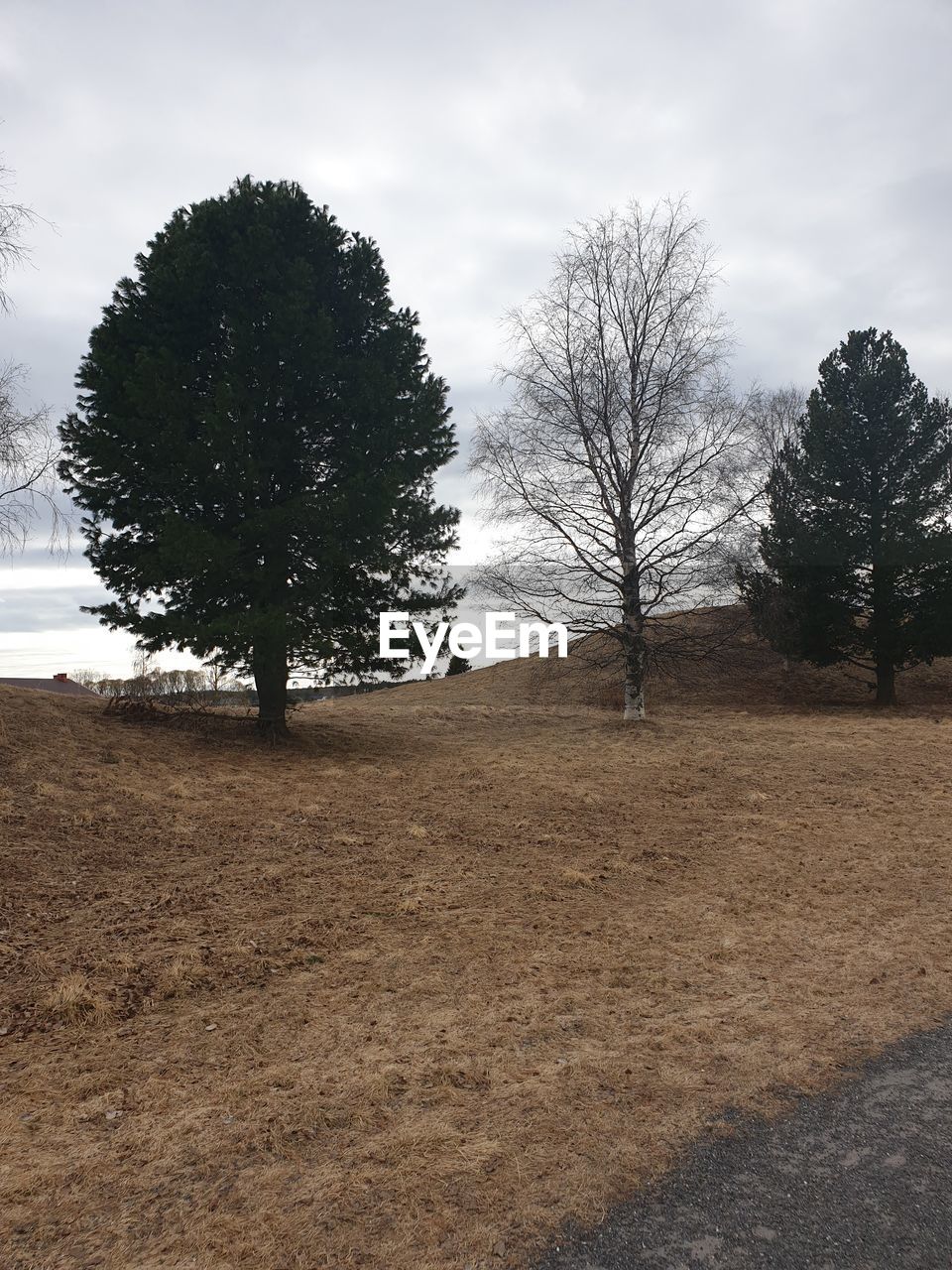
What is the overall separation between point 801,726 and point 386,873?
13.7m

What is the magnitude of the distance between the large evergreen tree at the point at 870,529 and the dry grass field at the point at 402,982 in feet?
43.7

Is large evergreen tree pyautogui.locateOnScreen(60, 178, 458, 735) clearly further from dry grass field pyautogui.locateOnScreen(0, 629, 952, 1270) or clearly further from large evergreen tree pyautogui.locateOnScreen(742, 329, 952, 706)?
large evergreen tree pyautogui.locateOnScreen(742, 329, 952, 706)

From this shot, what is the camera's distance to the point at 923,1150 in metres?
3.58

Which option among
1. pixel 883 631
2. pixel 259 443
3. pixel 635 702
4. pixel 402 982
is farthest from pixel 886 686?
pixel 402 982

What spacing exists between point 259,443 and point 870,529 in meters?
18.6

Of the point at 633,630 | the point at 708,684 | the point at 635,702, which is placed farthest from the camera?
the point at 708,684

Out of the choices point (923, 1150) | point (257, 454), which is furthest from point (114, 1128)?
point (257, 454)

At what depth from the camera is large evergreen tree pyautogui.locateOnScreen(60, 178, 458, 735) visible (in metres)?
13.0

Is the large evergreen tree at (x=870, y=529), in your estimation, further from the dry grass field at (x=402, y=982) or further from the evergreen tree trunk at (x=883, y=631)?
the dry grass field at (x=402, y=982)

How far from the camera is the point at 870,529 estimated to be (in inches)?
956

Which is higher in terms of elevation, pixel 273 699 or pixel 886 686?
pixel 273 699

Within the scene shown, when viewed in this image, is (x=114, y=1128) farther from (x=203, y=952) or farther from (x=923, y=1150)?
(x=923, y=1150)

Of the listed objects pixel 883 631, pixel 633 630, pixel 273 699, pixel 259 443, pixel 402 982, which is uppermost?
pixel 259 443

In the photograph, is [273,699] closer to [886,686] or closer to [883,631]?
[883,631]
